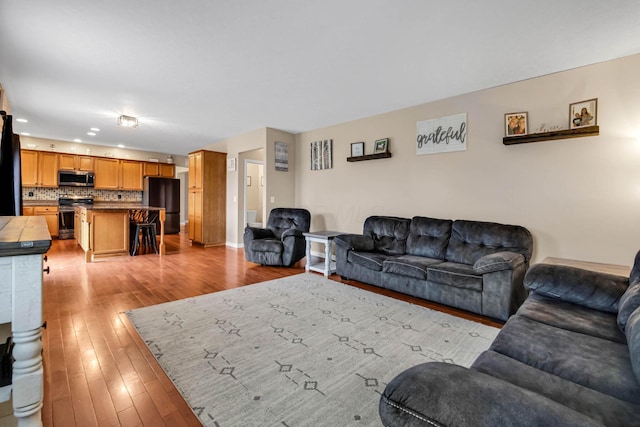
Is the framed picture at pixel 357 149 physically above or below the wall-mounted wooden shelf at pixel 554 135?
above

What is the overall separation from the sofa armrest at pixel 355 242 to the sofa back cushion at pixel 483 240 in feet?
3.45

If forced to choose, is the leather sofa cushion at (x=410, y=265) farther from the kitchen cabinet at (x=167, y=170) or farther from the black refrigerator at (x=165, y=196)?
the kitchen cabinet at (x=167, y=170)

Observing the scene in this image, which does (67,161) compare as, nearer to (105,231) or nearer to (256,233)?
(105,231)

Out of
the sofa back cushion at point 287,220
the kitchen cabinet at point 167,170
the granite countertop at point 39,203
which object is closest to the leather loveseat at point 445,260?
the sofa back cushion at point 287,220

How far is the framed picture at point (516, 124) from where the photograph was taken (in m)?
3.28

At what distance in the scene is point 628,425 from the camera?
2.81ft

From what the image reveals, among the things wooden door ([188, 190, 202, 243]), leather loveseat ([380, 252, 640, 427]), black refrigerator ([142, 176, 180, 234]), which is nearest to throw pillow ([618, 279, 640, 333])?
leather loveseat ([380, 252, 640, 427])

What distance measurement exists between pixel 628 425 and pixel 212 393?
182cm

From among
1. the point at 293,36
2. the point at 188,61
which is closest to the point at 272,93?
the point at 188,61

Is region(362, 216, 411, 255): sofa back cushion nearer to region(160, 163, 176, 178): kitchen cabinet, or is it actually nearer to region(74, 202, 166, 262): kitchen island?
region(74, 202, 166, 262): kitchen island

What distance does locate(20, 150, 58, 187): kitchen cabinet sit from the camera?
7.01m

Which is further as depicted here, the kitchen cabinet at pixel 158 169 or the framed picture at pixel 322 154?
the kitchen cabinet at pixel 158 169

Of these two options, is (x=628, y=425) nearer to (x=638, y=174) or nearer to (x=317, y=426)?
(x=317, y=426)

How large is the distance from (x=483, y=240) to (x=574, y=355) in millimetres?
2187
